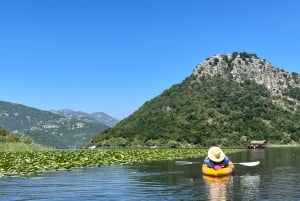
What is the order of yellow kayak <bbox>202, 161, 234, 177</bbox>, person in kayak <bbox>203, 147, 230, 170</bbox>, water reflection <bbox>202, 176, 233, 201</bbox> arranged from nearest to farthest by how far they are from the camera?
water reflection <bbox>202, 176, 233, 201</bbox> → yellow kayak <bbox>202, 161, 234, 177</bbox> → person in kayak <bbox>203, 147, 230, 170</bbox>

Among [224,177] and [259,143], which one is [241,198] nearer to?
[224,177]

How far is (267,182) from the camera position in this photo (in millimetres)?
35688

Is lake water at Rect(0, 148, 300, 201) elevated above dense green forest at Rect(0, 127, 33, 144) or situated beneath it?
situated beneath

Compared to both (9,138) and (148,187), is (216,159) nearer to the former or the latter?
(148,187)

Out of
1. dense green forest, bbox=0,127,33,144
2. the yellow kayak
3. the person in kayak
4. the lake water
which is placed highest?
dense green forest, bbox=0,127,33,144

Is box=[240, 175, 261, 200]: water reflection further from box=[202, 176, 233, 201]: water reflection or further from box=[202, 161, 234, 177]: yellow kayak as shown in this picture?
box=[202, 161, 234, 177]: yellow kayak

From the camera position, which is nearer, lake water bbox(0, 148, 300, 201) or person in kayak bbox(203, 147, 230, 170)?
lake water bbox(0, 148, 300, 201)

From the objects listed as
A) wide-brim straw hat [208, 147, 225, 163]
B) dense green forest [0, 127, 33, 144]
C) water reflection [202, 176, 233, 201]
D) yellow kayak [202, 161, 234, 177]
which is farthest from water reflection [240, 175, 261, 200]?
dense green forest [0, 127, 33, 144]

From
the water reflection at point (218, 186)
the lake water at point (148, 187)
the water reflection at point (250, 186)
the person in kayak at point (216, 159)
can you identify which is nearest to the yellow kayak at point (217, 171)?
the person in kayak at point (216, 159)

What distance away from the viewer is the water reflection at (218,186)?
27944 mm

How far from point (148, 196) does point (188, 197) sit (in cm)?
245

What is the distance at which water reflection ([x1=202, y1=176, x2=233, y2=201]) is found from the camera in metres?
27.9

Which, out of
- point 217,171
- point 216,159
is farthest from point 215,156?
point 217,171

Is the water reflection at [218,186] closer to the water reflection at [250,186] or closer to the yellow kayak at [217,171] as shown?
the yellow kayak at [217,171]
